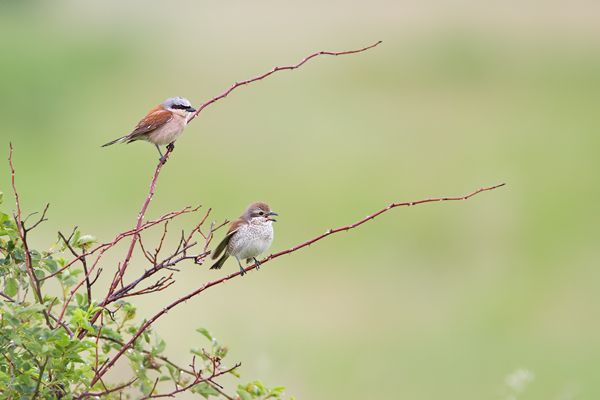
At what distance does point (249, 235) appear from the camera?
4.09m

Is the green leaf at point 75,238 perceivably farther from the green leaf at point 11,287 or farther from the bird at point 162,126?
the bird at point 162,126

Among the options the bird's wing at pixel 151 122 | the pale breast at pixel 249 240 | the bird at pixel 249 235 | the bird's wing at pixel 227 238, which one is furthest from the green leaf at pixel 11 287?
the bird's wing at pixel 151 122

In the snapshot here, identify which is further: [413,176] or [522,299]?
[413,176]

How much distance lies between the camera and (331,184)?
13062 mm

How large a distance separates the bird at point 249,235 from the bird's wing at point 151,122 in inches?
34.5

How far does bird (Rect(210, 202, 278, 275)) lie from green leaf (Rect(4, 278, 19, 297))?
1935 mm

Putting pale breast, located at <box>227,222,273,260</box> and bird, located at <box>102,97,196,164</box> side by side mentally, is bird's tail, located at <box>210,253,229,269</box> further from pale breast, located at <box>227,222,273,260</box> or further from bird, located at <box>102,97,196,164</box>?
bird, located at <box>102,97,196,164</box>

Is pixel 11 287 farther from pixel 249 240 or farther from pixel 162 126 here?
pixel 162 126

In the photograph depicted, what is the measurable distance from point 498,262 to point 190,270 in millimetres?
4911

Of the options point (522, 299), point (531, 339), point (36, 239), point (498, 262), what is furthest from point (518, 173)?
point (36, 239)

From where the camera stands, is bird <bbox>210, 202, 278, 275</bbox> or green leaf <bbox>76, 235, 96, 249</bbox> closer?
green leaf <bbox>76, 235, 96, 249</bbox>

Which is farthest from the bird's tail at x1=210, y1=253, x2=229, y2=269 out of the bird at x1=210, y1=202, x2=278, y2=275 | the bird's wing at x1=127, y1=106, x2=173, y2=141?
the bird's wing at x1=127, y1=106, x2=173, y2=141

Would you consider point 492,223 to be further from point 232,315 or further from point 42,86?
point 42,86

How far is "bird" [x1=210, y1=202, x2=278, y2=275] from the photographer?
405 cm
